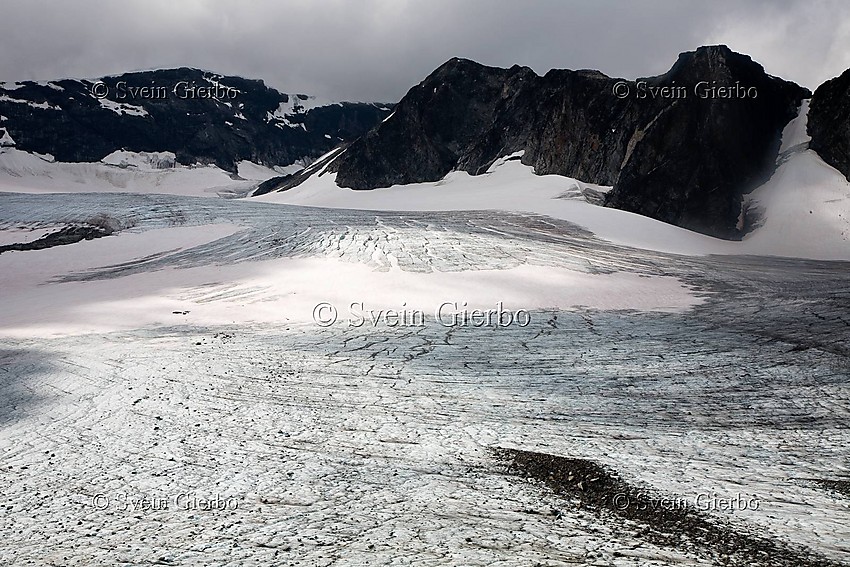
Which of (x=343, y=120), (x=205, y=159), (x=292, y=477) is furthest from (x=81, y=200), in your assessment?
(x=343, y=120)

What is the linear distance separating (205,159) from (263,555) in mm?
100813

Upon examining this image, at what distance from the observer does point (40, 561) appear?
11.2ft

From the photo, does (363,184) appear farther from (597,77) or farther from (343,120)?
(343,120)

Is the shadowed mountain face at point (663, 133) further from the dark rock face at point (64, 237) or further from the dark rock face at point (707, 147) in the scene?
the dark rock face at point (64, 237)

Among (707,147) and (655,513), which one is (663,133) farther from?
(655,513)

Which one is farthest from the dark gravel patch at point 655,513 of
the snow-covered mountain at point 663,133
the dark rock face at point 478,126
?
the dark rock face at point 478,126

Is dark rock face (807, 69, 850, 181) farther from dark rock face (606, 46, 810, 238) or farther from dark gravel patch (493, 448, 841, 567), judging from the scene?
dark gravel patch (493, 448, 841, 567)

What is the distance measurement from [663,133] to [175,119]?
8503 centimetres

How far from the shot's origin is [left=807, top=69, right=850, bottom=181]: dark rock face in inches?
1022

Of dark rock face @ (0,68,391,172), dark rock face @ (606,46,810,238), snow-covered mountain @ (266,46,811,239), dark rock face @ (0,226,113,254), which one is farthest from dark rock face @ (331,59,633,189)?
dark rock face @ (0,68,391,172)

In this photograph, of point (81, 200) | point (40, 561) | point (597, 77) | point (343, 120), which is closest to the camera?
point (40, 561)

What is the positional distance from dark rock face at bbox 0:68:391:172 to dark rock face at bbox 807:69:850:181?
259ft

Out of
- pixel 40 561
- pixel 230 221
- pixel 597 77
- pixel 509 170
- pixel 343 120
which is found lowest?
pixel 40 561

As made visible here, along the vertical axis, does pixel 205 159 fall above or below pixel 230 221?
above
